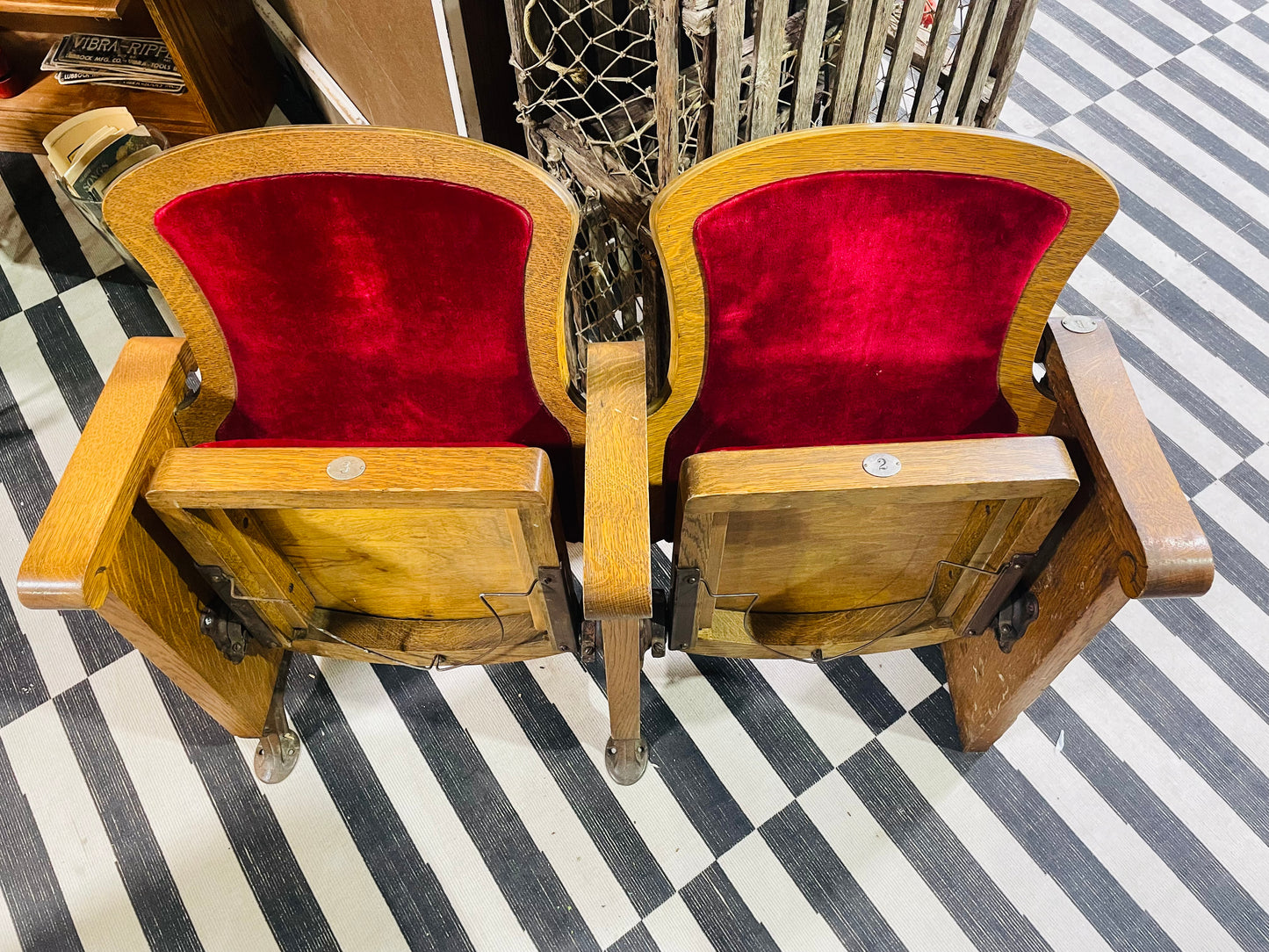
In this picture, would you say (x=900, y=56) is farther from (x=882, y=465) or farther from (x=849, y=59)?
(x=882, y=465)

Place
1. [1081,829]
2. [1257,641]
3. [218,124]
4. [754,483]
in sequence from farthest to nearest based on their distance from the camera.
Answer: [218,124] → [1257,641] → [1081,829] → [754,483]

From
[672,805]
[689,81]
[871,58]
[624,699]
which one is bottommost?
[672,805]

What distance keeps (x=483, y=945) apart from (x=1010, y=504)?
1.11 metres

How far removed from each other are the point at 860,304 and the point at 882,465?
0.31 m

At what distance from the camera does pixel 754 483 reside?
0.98 m

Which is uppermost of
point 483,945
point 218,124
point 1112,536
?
point 1112,536

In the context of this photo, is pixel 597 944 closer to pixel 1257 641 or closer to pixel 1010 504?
pixel 1010 504

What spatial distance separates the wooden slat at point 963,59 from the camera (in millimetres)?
1339

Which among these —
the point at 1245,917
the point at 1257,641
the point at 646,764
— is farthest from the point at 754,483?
the point at 1257,641

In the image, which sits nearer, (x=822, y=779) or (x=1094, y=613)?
(x=1094, y=613)

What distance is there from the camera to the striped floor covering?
5.03ft

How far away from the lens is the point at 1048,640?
1.30m

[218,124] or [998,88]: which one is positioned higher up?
[998,88]

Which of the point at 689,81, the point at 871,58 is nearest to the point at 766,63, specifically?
the point at 871,58
